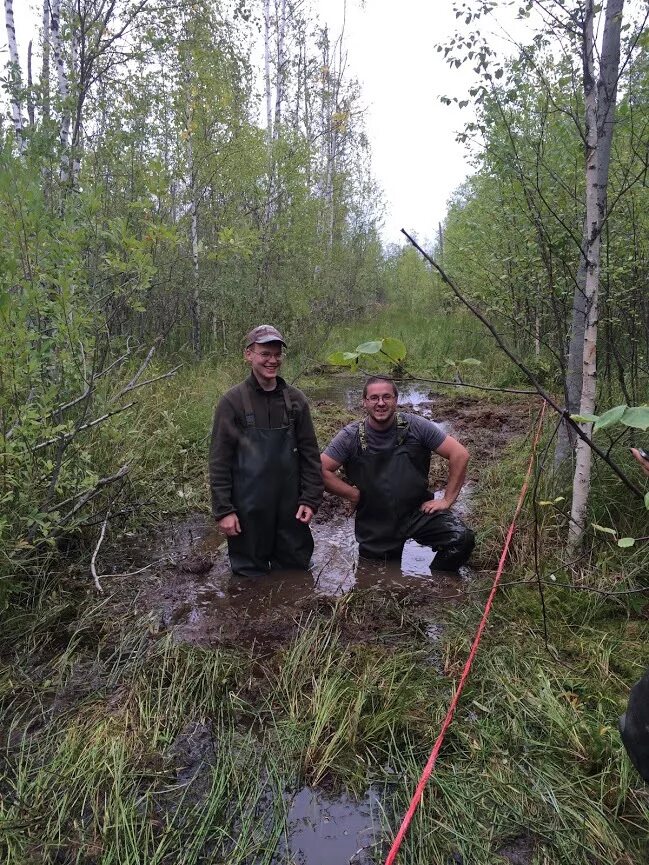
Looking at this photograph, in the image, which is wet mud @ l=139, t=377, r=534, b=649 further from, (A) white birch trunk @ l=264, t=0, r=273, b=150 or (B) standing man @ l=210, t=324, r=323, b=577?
(A) white birch trunk @ l=264, t=0, r=273, b=150

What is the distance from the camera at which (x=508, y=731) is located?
7.63 ft

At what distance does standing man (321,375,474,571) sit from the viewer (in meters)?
3.92

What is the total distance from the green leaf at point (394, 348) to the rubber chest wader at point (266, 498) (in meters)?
2.23

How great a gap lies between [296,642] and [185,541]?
1.91m

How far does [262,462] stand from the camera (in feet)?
12.0

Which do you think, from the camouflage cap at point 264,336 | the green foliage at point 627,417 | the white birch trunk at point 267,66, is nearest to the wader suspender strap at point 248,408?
the camouflage cap at point 264,336

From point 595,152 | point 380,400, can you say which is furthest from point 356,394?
point 595,152

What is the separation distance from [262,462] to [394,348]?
2319mm

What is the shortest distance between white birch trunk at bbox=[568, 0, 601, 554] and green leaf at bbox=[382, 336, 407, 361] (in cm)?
212

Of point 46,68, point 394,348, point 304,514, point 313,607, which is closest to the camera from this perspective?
point 394,348

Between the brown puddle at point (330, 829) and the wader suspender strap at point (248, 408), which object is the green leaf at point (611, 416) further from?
the wader suspender strap at point (248, 408)

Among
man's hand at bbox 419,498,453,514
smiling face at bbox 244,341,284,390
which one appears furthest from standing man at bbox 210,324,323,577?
man's hand at bbox 419,498,453,514

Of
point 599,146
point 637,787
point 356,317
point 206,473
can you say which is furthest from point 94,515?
point 356,317

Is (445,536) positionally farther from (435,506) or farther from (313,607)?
(313,607)
